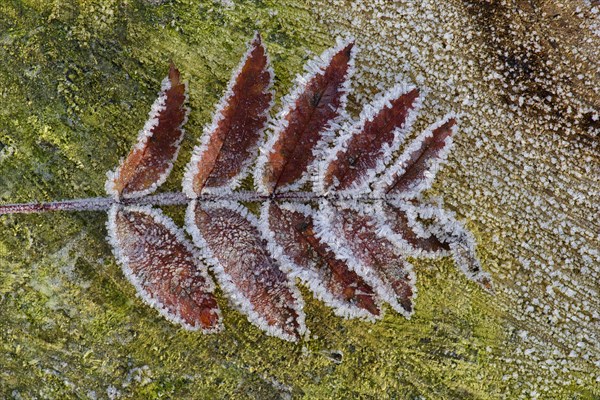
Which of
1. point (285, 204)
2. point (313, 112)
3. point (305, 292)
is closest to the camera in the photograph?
point (313, 112)

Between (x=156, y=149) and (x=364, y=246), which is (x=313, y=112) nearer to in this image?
(x=364, y=246)

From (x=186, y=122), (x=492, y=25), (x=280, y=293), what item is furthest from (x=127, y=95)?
(x=492, y=25)

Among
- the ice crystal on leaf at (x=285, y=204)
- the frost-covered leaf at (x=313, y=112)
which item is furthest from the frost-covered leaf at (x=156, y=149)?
the frost-covered leaf at (x=313, y=112)

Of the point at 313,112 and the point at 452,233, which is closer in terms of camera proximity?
the point at 313,112

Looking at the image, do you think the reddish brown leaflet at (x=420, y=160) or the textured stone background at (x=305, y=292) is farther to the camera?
the textured stone background at (x=305, y=292)

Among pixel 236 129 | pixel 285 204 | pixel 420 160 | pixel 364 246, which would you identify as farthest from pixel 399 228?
pixel 236 129

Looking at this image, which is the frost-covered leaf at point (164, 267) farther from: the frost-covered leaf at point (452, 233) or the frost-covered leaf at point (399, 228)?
the frost-covered leaf at point (452, 233)
